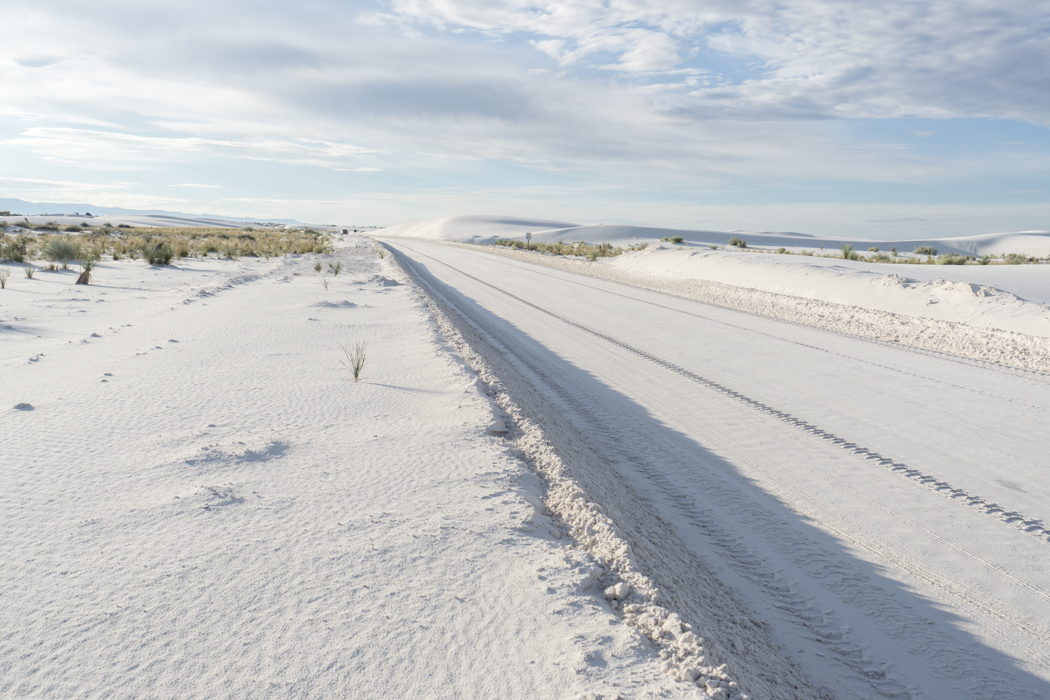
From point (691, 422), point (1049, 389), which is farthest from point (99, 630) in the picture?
point (1049, 389)

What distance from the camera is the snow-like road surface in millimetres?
2727

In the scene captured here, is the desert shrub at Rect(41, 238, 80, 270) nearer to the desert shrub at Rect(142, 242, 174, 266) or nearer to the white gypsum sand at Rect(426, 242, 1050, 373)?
the desert shrub at Rect(142, 242, 174, 266)

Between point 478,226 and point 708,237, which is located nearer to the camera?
point 708,237

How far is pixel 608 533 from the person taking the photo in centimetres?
328

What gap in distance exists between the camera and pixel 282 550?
2.95 metres

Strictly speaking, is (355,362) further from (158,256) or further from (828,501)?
(158,256)

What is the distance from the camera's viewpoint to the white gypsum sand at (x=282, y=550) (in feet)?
7.20

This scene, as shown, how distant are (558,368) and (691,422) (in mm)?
2550

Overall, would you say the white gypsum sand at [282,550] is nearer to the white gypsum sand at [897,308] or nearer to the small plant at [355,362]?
the small plant at [355,362]

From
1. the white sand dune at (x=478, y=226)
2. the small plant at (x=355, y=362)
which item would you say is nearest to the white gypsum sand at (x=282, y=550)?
the small plant at (x=355, y=362)

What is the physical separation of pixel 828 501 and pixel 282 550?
11.0ft

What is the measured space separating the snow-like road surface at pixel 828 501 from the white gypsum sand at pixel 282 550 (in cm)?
61

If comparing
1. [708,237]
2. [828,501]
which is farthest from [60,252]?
[708,237]

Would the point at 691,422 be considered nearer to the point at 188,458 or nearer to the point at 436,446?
the point at 436,446
